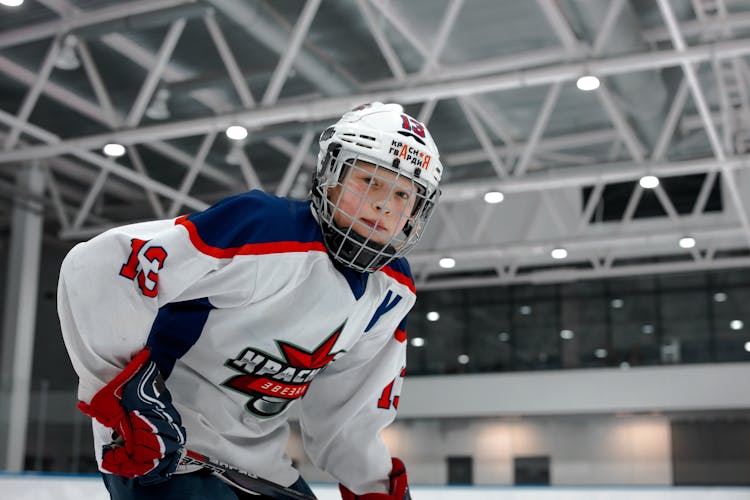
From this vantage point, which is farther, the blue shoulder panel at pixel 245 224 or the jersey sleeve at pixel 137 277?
the blue shoulder panel at pixel 245 224

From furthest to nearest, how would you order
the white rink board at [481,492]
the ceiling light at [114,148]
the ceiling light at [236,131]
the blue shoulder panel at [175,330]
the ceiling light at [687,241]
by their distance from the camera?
the ceiling light at [687,241]
the ceiling light at [114,148]
the ceiling light at [236,131]
the white rink board at [481,492]
the blue shoulder panel at [175,330]

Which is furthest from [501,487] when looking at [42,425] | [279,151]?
[279,151]

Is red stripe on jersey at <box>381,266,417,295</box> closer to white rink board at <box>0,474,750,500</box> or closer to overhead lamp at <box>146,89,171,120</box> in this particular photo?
white rink board at <box>0,474,750,500</box>

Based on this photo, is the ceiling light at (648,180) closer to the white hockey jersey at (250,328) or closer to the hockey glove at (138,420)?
the white hockey jersey at (250,328)

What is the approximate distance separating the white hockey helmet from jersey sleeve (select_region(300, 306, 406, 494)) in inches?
11.5

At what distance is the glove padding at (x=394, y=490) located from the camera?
223cm

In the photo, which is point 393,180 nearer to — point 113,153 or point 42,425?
point 113,153

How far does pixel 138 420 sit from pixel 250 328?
0.33 m

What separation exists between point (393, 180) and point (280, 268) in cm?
31

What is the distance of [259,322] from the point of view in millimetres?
1866

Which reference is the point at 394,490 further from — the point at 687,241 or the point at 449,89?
the point at 687,241

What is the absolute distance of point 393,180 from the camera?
1960mm

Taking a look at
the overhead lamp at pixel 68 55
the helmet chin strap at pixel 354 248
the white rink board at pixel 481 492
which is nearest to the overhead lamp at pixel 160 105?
the overhead lamp at pixel 68 55

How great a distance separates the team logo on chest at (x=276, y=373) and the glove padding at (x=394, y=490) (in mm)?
339
